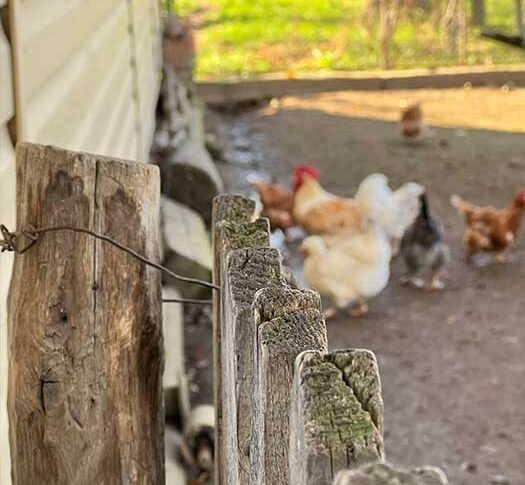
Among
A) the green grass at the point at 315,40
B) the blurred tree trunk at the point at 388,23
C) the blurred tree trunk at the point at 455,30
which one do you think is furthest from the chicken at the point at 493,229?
the green grass at the point at 315,40

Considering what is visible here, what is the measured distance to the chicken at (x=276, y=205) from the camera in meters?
7.09

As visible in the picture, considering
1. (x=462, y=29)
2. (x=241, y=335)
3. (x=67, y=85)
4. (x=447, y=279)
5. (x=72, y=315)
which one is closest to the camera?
(x=241, y=335)

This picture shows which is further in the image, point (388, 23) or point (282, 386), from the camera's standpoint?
point (388, 23)

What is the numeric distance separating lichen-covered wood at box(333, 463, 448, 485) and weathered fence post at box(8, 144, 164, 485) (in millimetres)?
724

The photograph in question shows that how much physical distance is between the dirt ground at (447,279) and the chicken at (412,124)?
13cm

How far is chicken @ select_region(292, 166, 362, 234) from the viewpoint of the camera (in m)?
6.39

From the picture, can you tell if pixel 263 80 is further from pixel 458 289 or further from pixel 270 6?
pixel 270 6

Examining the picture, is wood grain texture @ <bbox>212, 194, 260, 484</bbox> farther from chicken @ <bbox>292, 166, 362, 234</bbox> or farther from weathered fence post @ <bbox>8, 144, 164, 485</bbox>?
chicken @ <bbox>292, 166, 362, 234</bbox>

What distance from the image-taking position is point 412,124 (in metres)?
10.2

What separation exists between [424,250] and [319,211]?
2.37 ft

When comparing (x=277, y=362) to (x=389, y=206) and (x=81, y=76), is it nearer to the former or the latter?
(x=81, y=76)

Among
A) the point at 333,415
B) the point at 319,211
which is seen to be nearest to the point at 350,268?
the point at 319,211

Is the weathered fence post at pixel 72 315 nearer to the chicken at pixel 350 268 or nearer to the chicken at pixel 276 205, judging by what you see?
the chicken at pixel 350 268

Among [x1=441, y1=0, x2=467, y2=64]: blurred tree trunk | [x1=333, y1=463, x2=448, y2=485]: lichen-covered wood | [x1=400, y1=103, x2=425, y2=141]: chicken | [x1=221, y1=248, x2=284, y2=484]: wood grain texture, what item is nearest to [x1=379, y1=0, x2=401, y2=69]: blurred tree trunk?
[x1=441, y1=0, x2=467, y2=64]: blurred tree trunk
